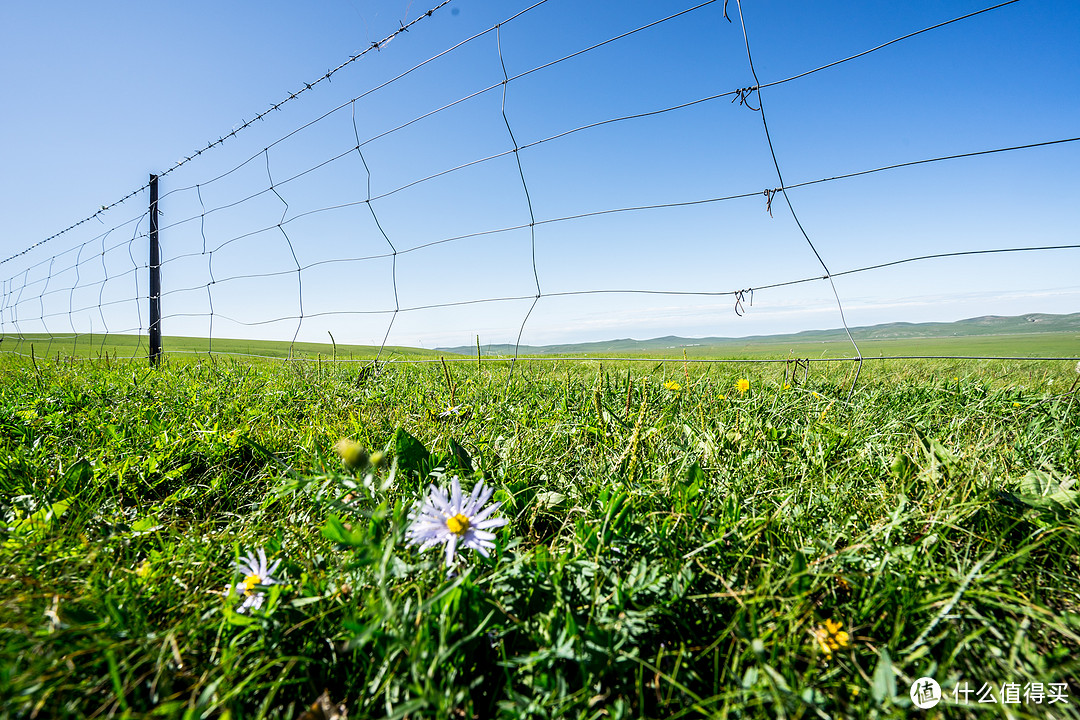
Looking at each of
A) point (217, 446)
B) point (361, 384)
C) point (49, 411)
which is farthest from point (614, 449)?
point (49, 411)


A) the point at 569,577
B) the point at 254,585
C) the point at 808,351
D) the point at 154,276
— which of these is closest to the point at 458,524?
the point at 569,577

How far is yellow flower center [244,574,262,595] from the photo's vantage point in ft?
2.74

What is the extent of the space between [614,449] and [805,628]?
2.31ft

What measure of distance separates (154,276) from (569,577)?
601 centimetres

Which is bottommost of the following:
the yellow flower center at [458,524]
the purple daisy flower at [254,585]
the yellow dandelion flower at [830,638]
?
the yellow dandelion flower at [830,638]

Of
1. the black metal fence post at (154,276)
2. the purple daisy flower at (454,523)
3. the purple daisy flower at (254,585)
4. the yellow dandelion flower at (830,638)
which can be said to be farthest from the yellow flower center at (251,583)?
the black metal fence post at (154,276)

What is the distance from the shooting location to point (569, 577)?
86 cm

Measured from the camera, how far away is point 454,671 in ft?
2.23

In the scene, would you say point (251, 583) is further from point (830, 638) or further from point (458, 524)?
point (830, 638)

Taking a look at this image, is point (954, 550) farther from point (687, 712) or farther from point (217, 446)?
point (217, 446)

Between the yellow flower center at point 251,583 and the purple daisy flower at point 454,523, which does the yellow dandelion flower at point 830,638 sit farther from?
the yellow flower center at point 251,583

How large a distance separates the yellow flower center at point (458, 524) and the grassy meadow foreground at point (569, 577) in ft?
0.24

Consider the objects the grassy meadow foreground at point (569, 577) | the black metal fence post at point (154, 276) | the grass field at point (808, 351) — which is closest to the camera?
the grassy meadow foreground at point (569, 577)

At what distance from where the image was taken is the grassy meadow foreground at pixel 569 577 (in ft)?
2.16
